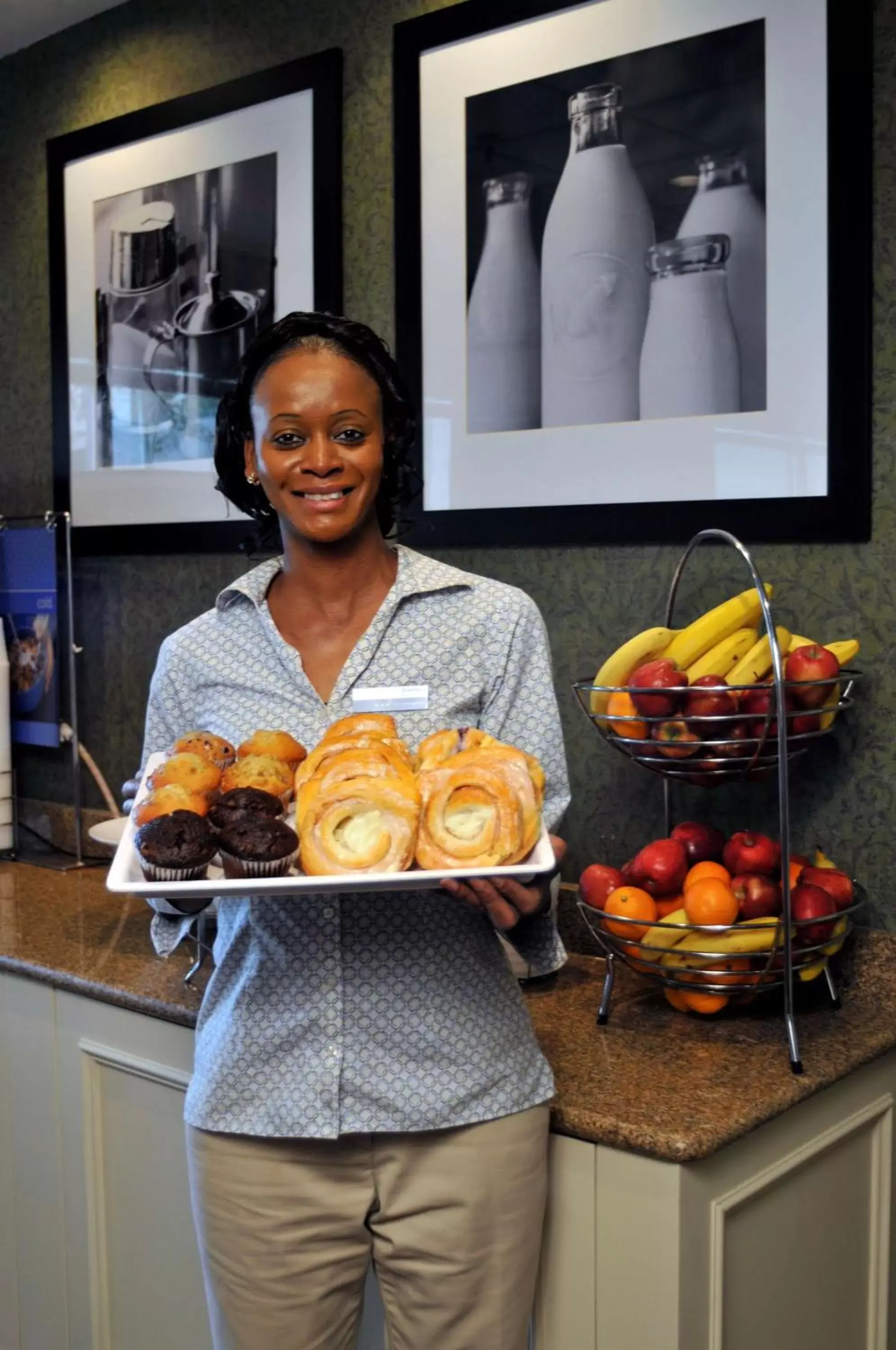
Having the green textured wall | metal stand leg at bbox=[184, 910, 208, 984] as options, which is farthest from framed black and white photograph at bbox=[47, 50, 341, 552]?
metal stand leg at bbox=[184, 910, 208, 984]

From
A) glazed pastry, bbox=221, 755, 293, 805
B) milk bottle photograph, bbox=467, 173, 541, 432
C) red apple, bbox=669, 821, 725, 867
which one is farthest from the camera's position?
milk bottle photograph, bbox=467, 173, 541, 432

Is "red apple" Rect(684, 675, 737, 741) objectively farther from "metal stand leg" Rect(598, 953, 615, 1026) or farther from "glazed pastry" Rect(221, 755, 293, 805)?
"glazed pastry" Rect(221, 755, 293, 805)

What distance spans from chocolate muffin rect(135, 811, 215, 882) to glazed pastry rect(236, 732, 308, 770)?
0.10 metres

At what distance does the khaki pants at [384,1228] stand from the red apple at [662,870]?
1.31 ft

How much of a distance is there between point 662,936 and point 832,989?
244mm

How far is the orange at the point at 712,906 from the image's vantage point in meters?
1.54

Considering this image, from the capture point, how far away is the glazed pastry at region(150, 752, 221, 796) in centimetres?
119

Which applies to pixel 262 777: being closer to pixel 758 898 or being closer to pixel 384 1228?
pixel 384 1228

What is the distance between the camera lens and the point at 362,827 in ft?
3.70

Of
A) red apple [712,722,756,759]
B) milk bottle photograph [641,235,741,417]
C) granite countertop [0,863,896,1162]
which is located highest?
milk bottle photograph [641,235,741,417]

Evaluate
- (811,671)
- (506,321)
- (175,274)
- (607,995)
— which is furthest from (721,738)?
(175,274)

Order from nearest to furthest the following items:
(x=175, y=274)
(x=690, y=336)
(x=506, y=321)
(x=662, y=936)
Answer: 1. (x=662, y=936)
2. (x=690, y=336)
3. (x=506, y=321)
4. (x=175, y=274)

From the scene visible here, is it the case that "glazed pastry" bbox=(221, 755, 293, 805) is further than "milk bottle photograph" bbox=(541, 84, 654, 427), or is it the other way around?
"milk bottle photograph" bbox=(541, 84, 654, 427)

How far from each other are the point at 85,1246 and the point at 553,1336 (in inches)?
30.2
